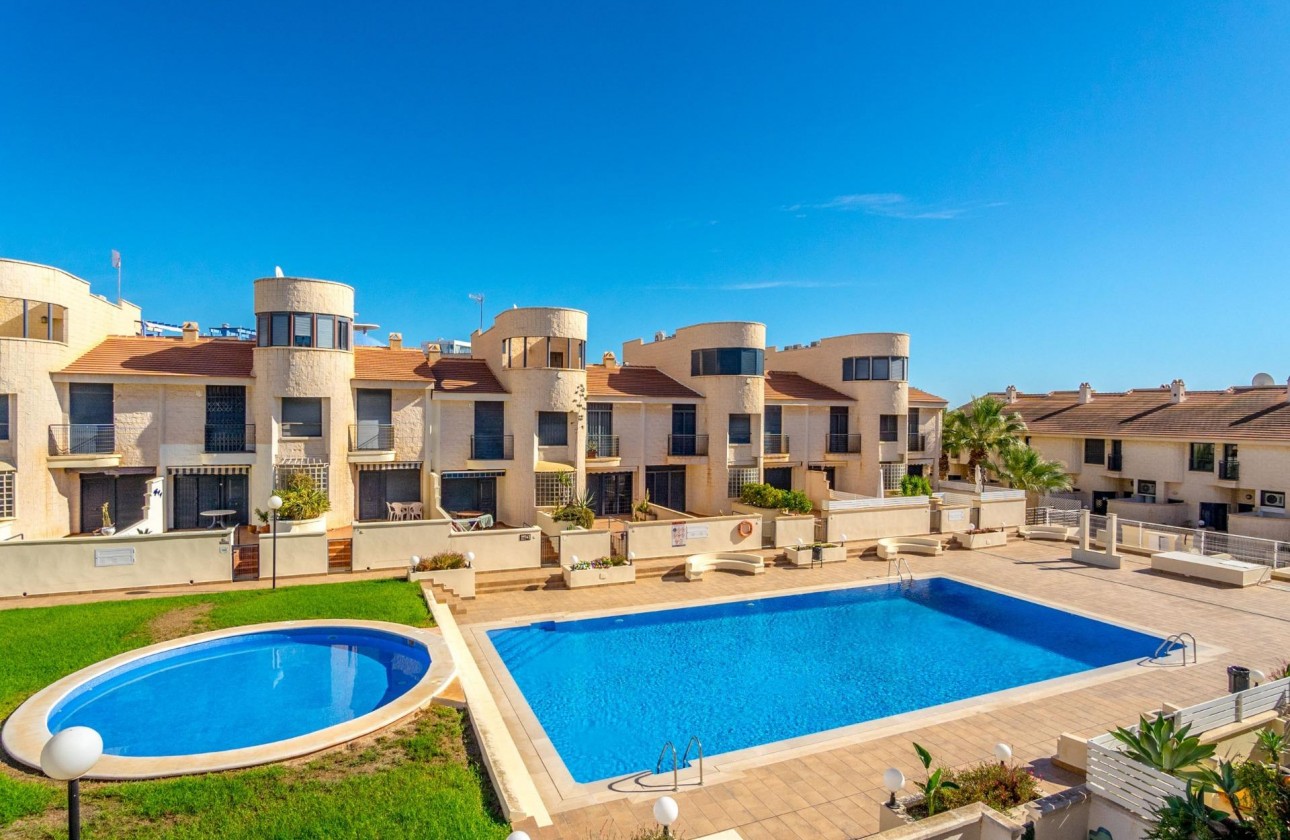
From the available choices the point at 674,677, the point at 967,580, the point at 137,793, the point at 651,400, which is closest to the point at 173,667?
the point at 137,793

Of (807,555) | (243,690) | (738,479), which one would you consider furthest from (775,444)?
(243,690)

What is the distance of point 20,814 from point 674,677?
12156 mm

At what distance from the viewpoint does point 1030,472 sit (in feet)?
119

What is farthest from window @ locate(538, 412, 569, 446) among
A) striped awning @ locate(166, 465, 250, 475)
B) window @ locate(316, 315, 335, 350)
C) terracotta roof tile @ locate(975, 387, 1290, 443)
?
terracotta roof tile @ locate(975, 387, 1290, 443)

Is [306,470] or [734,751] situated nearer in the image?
[734,751]

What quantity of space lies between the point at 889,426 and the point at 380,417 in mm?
27573

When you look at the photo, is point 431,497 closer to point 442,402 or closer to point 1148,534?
point 442,402

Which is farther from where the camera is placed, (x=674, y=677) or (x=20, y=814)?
(x=674, y=677)

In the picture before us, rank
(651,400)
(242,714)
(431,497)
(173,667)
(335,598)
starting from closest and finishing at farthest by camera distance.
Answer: (242,714) < (173,667) < (335,598) < (431,497) < (651,400)

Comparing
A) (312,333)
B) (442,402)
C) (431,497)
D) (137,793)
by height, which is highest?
(312,333)

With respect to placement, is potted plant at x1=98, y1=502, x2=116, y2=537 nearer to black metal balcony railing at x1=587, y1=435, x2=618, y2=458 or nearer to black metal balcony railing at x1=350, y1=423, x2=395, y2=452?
black metal balcony railing at x1=350, y1=423, x2=395, y2=452

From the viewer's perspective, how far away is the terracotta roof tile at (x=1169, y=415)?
35.1 metres

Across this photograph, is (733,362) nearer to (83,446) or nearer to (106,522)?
(106,522)

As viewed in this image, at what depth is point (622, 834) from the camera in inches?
382
